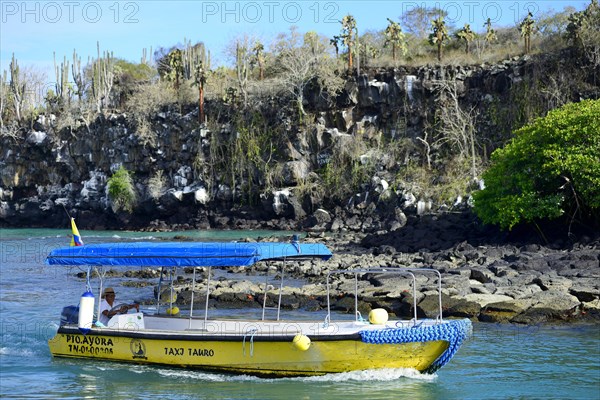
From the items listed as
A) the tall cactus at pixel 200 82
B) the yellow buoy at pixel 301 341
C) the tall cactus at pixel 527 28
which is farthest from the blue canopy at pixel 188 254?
the tall cactus at pixel 200 82

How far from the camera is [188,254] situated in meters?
15.5

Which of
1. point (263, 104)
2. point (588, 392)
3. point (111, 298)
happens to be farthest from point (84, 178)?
point (588, 392)

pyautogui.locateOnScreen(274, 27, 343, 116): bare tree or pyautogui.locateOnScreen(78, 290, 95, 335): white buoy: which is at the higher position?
pyautogui.locateOnScreen(274, 27, 343, 116): bare tree

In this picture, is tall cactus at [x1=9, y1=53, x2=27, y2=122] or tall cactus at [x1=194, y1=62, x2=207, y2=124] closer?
tall cactus at [x1=194, y1=62, x2=207, y2=124]

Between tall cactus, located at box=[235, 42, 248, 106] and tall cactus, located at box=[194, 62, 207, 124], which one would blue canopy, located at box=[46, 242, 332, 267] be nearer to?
tall cactus, located at box=[194, 62, 207, 124]

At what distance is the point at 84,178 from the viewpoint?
71.6 m

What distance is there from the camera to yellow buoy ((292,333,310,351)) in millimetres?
14312

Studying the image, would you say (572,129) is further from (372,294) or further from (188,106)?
(188,106)

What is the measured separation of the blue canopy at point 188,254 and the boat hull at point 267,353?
1.39 meters

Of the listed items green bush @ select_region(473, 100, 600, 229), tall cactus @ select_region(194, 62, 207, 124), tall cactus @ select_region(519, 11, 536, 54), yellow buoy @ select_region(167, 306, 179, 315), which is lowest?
yellow buoy @ select_region(167, 306, 179, 315)

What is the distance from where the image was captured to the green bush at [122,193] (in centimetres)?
6625

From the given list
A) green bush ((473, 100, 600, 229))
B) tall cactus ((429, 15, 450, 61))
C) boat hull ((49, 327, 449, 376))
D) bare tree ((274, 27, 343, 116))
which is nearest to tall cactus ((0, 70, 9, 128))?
bare tree ((274, 27, 343, 116))

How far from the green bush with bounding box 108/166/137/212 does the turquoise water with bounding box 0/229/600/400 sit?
151 ft

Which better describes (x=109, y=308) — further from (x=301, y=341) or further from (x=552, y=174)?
(x=552, y=174)
